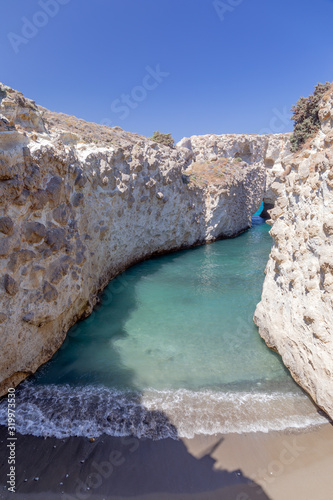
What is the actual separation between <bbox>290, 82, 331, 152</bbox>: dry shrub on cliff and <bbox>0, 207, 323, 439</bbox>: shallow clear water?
7391 mm

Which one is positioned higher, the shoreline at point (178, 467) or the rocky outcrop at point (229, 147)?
the rocky outcrop at point (229, 147)

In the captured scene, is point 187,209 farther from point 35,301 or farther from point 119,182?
point 35,301

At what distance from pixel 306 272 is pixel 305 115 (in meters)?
8.74

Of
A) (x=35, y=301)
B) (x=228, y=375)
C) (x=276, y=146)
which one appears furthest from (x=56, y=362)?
(x=276, y=146)

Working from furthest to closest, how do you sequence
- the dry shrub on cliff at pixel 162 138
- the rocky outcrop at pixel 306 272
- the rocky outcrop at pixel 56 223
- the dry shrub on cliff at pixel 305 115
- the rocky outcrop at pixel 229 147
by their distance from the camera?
the rocky outcrop at pixel 229 147 → the dry shrub on cliff at pixel 162 138 → the dry shrub on cliff at pixel 305 115 → the rocky outcrop at pixel 56 223 → the rocky outcrop at pixel 306 272

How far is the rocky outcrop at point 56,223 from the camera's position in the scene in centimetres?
657

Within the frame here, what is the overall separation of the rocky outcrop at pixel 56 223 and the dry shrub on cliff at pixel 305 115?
901cm

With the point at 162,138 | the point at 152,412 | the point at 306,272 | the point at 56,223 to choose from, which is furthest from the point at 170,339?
the point at 162,138

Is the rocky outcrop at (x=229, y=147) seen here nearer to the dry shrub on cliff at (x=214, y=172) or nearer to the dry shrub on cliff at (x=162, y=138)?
the dry shrub on cliff at (x=214, y=172)

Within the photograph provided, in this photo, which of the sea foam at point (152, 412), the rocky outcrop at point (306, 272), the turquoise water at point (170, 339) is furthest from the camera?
the turquoise water at point (170, 339)

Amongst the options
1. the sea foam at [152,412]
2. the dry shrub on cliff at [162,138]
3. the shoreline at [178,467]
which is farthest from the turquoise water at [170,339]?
the dry shrub on cliff at [162,138]

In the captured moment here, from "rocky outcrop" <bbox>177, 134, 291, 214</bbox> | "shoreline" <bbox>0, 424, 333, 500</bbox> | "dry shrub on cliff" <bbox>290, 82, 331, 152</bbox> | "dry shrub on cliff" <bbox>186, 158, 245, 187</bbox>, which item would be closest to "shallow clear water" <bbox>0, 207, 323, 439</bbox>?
"shoreline" <bbox>0, 424, 333, 500</bbox>

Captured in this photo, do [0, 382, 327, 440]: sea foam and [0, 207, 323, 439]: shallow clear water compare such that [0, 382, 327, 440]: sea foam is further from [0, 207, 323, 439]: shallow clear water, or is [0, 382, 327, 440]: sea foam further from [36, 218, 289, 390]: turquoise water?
[36, 218, 289, 390]: turquoise water

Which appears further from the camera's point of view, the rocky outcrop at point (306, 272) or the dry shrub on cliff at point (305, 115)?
the dry shrub on cliff at point (305, 115)
